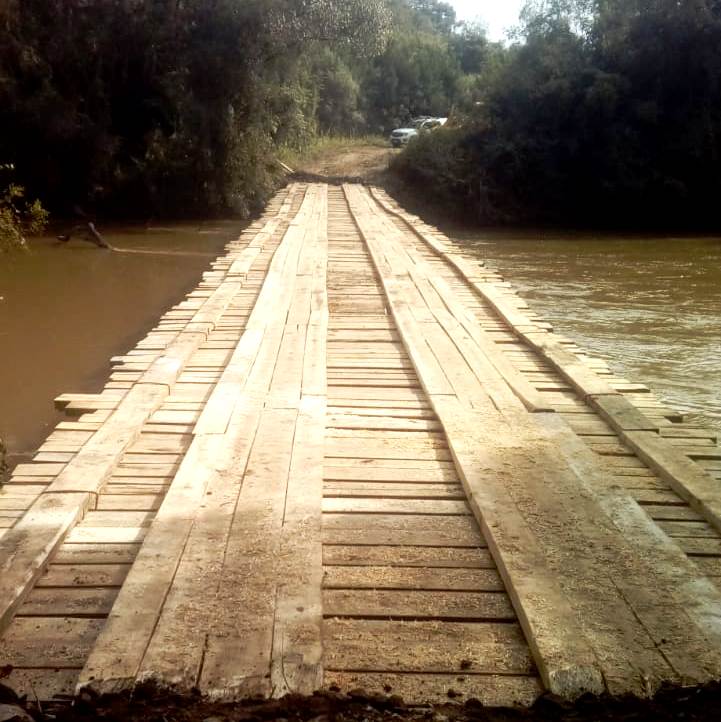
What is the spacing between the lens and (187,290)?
10.4 metres

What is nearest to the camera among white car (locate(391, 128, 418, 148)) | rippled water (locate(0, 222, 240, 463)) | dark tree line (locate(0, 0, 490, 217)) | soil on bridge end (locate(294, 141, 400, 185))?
rippled water (locate(0, 222, 240, 463))

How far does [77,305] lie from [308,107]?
13894 mm

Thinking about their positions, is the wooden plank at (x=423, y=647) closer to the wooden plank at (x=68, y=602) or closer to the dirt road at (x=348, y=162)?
the wooden plank at (x=68, y=602)

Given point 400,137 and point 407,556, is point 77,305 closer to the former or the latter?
point 407,556

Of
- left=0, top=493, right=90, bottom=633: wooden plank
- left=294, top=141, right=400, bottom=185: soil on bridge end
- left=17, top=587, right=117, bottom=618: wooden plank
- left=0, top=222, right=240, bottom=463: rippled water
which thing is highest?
left=0, top=493, right=90, bottom=633: wooden plank

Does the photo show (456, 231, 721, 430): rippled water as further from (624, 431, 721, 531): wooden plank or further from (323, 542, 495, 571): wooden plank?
(323, 542, 495, 571): wooden plank

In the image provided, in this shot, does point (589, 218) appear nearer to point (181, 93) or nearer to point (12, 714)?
point (181, 93)

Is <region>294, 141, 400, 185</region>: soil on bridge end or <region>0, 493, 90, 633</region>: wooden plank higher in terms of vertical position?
<region>0, 493, 90, 633</region>: wooden plank

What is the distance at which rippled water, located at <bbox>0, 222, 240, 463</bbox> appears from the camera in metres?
6.27

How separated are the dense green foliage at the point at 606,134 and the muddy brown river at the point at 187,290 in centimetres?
335

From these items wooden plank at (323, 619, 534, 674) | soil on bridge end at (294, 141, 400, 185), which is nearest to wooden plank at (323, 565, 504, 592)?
wooden plank at (323, 619, 534, 674)

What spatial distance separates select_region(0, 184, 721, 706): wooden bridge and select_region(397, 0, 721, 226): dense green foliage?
15.9 metres

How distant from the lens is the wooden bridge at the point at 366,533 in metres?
2.12

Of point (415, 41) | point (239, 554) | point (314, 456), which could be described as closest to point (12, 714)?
point (239, 554)
